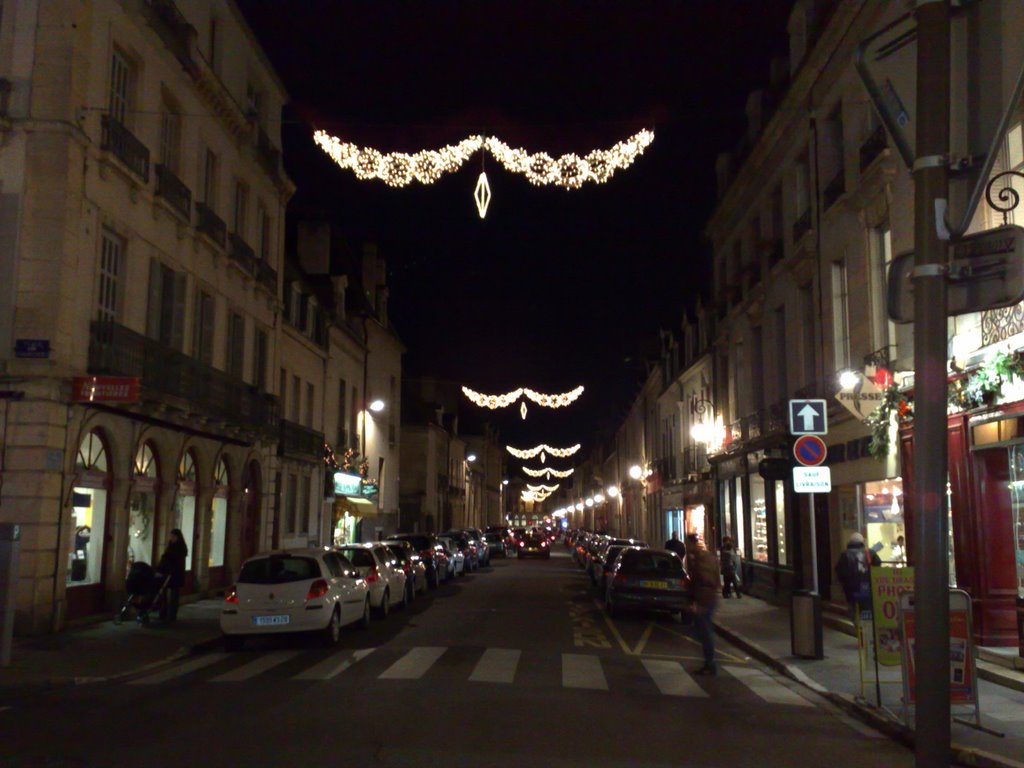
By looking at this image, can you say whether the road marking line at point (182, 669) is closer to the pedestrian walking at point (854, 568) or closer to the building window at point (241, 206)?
the pedestrian walking at point (854, 568)

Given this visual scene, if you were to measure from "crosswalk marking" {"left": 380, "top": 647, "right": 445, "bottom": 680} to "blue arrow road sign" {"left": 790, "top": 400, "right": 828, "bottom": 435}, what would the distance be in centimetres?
598

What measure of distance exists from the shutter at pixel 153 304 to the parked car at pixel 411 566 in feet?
23.3

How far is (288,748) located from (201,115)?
1816 centimetres

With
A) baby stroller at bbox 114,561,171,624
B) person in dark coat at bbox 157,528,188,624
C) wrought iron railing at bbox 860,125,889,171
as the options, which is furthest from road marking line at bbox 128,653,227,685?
wrought iron railing at bbox 860,125,889,171

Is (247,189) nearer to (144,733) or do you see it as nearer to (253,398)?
(253,398)

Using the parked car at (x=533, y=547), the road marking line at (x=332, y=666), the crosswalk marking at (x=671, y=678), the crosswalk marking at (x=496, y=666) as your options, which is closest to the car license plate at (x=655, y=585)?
the crosswalk marking at (x=671, y=678)

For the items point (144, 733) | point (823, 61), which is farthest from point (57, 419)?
point (823, 61)

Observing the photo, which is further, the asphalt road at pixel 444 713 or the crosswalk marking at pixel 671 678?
the crosswalk marking at pixel 671 678

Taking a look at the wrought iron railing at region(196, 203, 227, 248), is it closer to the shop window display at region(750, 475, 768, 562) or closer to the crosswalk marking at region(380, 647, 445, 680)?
the crosswalk marking at region(380, 647, 445, 680)

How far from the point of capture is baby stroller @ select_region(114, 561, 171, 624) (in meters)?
17.1

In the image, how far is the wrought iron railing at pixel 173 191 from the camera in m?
20.2

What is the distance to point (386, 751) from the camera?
784cm

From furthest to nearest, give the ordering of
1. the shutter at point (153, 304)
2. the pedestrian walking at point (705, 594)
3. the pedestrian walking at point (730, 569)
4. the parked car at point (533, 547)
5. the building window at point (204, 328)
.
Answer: the parked car at point (533, 547), the pedestrian walking at point (730, 569), the building window at point (204, 328), the shutter at point (153, 304), the pedestrian walking at point (705, 594)

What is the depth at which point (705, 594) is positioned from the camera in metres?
13.1
